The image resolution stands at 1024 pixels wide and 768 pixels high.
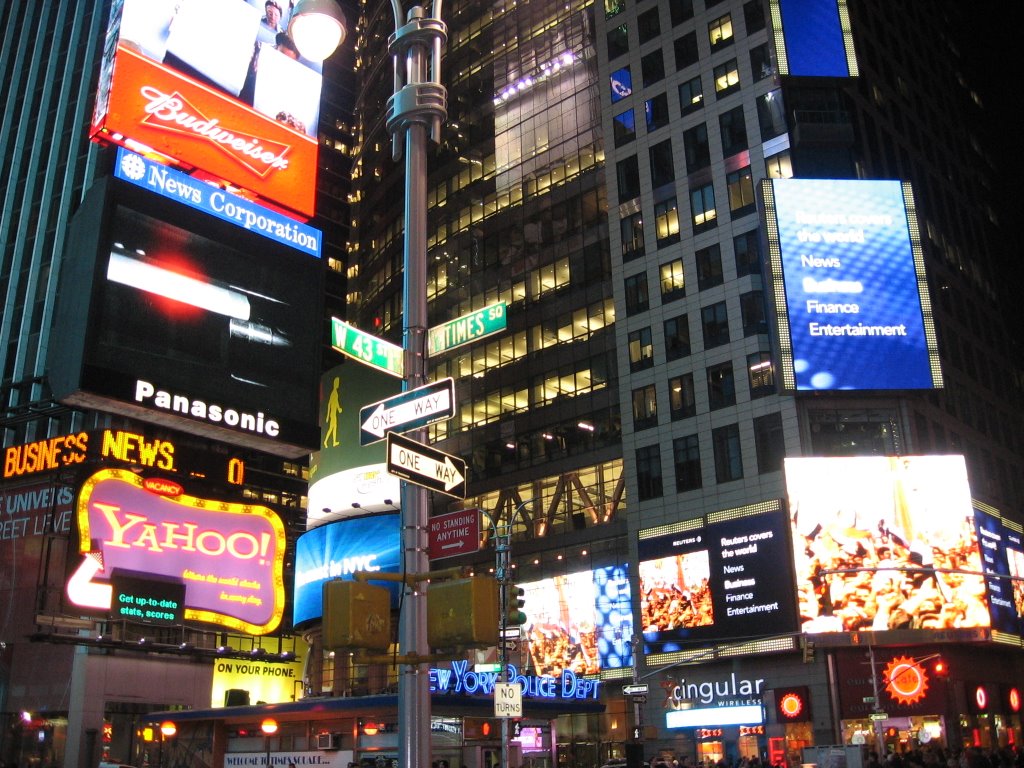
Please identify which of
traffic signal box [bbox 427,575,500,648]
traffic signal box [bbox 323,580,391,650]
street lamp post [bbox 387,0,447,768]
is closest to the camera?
traffic signal box [bbox 323,580,391,650]

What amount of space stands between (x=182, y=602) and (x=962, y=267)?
6599 cm

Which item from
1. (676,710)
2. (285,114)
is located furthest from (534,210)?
(285,114)

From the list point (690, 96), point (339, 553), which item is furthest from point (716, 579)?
point (690, 96)

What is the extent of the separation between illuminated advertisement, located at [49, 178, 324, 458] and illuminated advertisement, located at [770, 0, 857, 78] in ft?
156

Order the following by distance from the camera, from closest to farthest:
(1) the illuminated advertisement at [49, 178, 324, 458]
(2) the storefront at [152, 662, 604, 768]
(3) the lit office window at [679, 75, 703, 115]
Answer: (1) the illuminated advertisement at [49, 178, 324, 458] → (2) the storefront at [152, 662, 604, 768] → (3) the lit office window at [679, 75, 703, 115]

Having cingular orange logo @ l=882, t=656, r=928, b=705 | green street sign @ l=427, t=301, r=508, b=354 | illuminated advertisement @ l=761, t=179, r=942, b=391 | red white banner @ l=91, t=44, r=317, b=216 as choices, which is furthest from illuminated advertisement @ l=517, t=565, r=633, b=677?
green street sign @ l=427, t=301, r=508, b=354

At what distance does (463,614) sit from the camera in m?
8.24

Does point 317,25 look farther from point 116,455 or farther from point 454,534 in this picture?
point 116,455

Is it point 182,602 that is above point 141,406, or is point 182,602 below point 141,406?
below

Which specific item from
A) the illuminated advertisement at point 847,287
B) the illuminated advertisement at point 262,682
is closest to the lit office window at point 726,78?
the illuminated advertisement at point 847,287

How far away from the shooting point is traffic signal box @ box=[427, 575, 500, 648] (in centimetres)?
819

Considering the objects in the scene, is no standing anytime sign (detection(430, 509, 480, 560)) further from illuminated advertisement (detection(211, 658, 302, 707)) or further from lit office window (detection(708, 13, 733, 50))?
lit office window (detection(708, 13, 733, 50))

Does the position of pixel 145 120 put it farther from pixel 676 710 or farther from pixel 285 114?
pixel 676 710

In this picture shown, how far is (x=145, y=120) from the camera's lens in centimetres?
1914
